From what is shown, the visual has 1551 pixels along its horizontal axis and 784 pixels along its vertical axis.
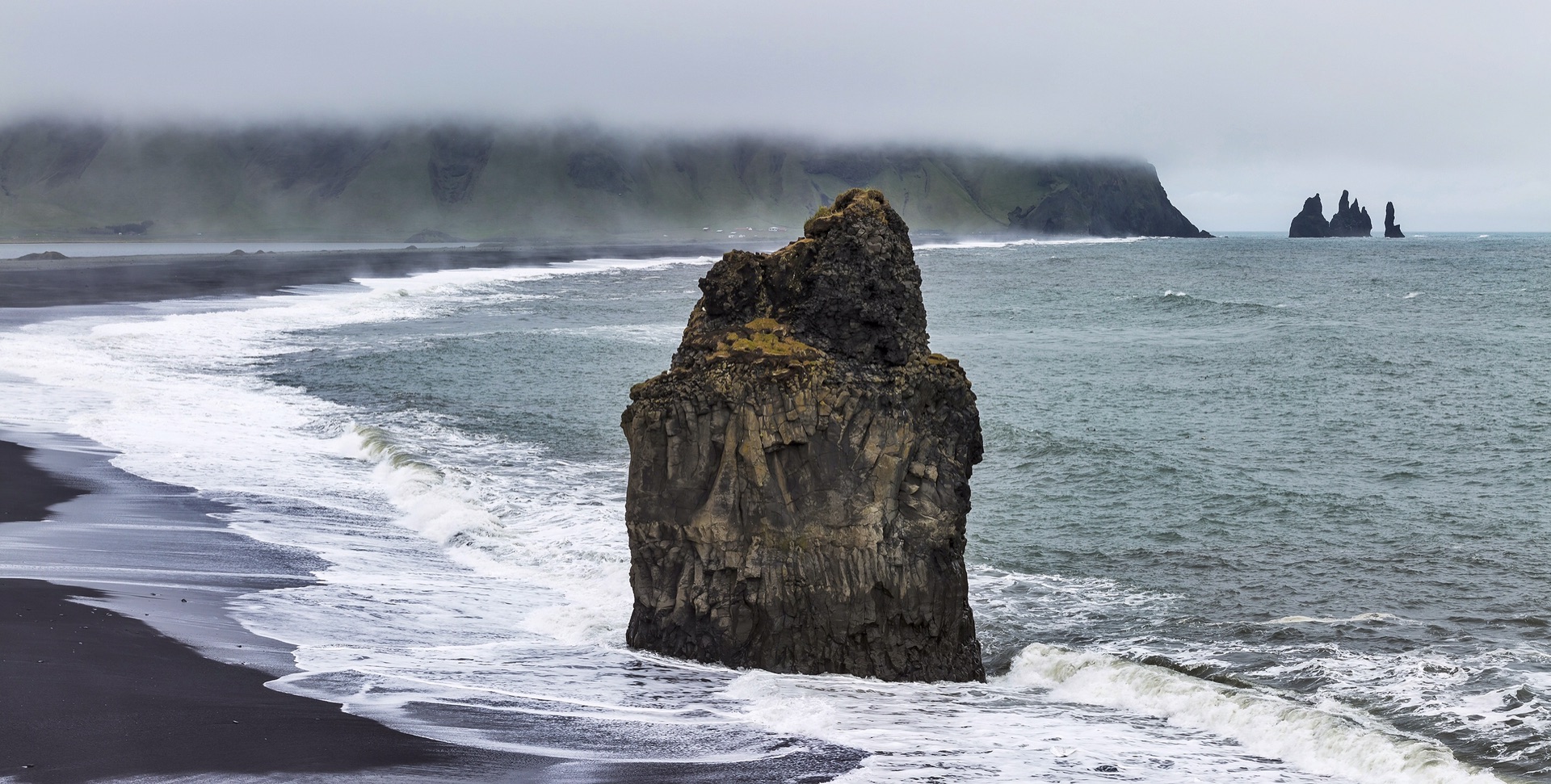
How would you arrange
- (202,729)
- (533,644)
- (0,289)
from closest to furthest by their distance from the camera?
(202,729) < (533,644) < (0,289)

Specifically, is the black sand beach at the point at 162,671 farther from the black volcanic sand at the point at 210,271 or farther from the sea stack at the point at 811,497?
the black volcanic sand at the point at 210,271

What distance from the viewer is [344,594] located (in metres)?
13.9

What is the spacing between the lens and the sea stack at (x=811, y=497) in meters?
11.6

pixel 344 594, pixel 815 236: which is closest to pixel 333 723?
pixel 344 594

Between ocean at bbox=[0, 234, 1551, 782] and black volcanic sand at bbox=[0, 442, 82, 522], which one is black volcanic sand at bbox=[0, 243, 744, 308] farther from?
black volcanic sand at bbox=[0, 442, 82, 522]

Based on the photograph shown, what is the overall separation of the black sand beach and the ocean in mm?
351

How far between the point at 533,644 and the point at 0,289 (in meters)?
69.8

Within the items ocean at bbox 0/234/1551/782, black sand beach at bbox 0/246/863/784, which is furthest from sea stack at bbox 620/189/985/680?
black sand beach at bbox 0/246/863/784

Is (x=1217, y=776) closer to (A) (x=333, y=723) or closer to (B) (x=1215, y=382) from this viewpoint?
(A) (x=333, y=723)

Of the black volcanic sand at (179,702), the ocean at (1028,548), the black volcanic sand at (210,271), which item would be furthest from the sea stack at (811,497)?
the black volcanic sand at (210,271)

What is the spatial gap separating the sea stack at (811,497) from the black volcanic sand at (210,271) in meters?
56.0

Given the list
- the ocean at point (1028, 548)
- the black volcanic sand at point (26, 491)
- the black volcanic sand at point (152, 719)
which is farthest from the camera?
the black volcanic sand at point (26, 491)

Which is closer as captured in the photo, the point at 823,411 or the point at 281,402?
the point at 823,411

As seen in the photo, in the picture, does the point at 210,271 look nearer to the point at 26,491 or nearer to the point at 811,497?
the point at 26,491
